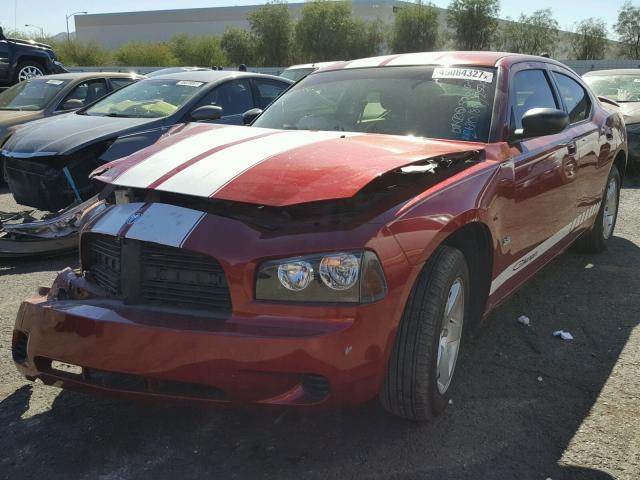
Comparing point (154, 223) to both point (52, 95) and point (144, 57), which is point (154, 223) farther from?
point (144, 57)

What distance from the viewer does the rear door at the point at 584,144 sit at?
14.1ft

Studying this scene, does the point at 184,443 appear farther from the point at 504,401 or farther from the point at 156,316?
the point at 504,401

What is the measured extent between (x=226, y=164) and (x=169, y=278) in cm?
57

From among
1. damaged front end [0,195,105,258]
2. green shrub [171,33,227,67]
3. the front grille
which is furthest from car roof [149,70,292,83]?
green shrub [171,33,227,67]

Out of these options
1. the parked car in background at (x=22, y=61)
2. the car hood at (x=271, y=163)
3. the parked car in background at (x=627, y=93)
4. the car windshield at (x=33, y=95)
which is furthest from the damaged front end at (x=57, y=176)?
the parked car in background at (x=22, y=61)

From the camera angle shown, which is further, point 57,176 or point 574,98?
point 57,176

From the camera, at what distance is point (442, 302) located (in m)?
2.55

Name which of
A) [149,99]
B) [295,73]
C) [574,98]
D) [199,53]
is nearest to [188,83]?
[149,99]

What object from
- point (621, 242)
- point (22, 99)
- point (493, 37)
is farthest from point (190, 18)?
point (621, 242)

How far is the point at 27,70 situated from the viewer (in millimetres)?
13820

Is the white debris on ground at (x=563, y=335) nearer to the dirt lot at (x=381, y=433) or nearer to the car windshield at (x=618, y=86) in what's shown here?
the dirt lot at (x=381, y=433)

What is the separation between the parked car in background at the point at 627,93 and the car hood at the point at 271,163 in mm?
7028

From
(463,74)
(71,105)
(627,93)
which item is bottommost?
(71,105)

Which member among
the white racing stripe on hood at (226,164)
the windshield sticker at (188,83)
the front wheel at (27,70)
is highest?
the windshield sticker at (188,83)
